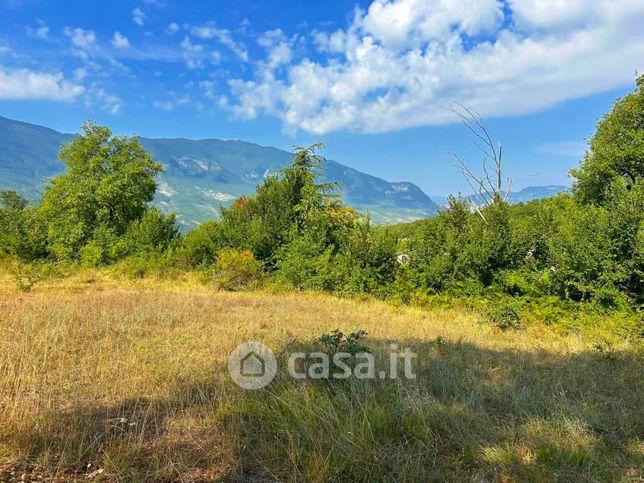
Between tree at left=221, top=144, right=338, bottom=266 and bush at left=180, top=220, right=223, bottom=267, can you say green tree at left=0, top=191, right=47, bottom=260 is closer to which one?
bush at left=180, top=220, right=223, bottom=267

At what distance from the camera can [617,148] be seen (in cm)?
1995

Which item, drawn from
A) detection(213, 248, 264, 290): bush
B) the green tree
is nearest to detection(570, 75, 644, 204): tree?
detection(213, 248, 264, 290): bush

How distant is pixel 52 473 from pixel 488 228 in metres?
12.7

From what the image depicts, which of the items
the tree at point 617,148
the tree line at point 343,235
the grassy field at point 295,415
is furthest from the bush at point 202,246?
the tree at point 617,148

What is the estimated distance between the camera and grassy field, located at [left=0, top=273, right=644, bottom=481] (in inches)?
109

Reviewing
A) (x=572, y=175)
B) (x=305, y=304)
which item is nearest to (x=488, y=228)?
(x=305, y=304)

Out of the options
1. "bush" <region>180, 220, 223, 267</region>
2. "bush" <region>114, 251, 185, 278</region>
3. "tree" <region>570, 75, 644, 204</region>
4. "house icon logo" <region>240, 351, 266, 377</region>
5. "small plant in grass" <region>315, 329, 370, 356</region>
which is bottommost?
"house icon logo" <region>240, 351, 266, 377</region>

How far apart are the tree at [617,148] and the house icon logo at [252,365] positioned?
67.2 feet

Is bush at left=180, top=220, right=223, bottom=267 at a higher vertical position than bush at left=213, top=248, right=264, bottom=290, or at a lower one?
higher

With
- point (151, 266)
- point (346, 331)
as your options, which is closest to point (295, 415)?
point (346, 331)

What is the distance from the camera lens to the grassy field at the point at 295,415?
277 cm

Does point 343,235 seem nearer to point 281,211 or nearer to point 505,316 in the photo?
point 281,211

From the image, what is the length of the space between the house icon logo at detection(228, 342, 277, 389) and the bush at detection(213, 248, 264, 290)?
31.1 feet

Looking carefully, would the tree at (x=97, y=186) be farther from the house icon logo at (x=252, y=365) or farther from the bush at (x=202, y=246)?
the house icon logo at (x=252, y=365)
